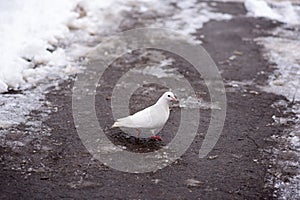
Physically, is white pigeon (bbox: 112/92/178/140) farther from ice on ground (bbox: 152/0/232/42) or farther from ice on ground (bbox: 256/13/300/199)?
ice on ground (bbox: 152/0/232/42)

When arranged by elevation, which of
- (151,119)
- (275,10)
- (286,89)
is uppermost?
(151,119)

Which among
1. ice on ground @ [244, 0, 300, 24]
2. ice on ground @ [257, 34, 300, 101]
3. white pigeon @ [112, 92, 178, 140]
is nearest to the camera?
white pigeon @ [112, 92, 178, 140]

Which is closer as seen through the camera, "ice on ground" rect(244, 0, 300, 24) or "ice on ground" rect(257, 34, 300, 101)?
"ice on ground" rect(257, 34, 300, 101)

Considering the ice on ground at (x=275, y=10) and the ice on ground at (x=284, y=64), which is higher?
the ice on ground at (x=284, y=64)

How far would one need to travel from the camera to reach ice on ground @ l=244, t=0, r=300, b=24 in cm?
1085

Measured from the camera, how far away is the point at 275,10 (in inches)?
448

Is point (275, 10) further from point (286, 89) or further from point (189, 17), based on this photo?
point (286, 89)

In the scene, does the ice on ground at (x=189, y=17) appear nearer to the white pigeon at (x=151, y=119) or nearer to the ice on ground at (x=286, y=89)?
the ice on ground at (x=286, y=89)

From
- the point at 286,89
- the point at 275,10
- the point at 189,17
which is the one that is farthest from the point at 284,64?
the point at 275,10

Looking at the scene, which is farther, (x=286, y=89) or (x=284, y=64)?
(x=284, y=64)

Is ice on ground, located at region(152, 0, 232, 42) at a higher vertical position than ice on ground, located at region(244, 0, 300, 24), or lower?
higher

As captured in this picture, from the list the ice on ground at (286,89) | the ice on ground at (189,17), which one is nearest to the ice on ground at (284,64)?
the ice on ground at (286,89)

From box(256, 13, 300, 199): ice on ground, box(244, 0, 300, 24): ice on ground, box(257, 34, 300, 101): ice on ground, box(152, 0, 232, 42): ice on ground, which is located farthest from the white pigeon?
box(244, 0, 300, 24): ice on ground

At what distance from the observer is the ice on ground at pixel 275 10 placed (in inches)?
427
